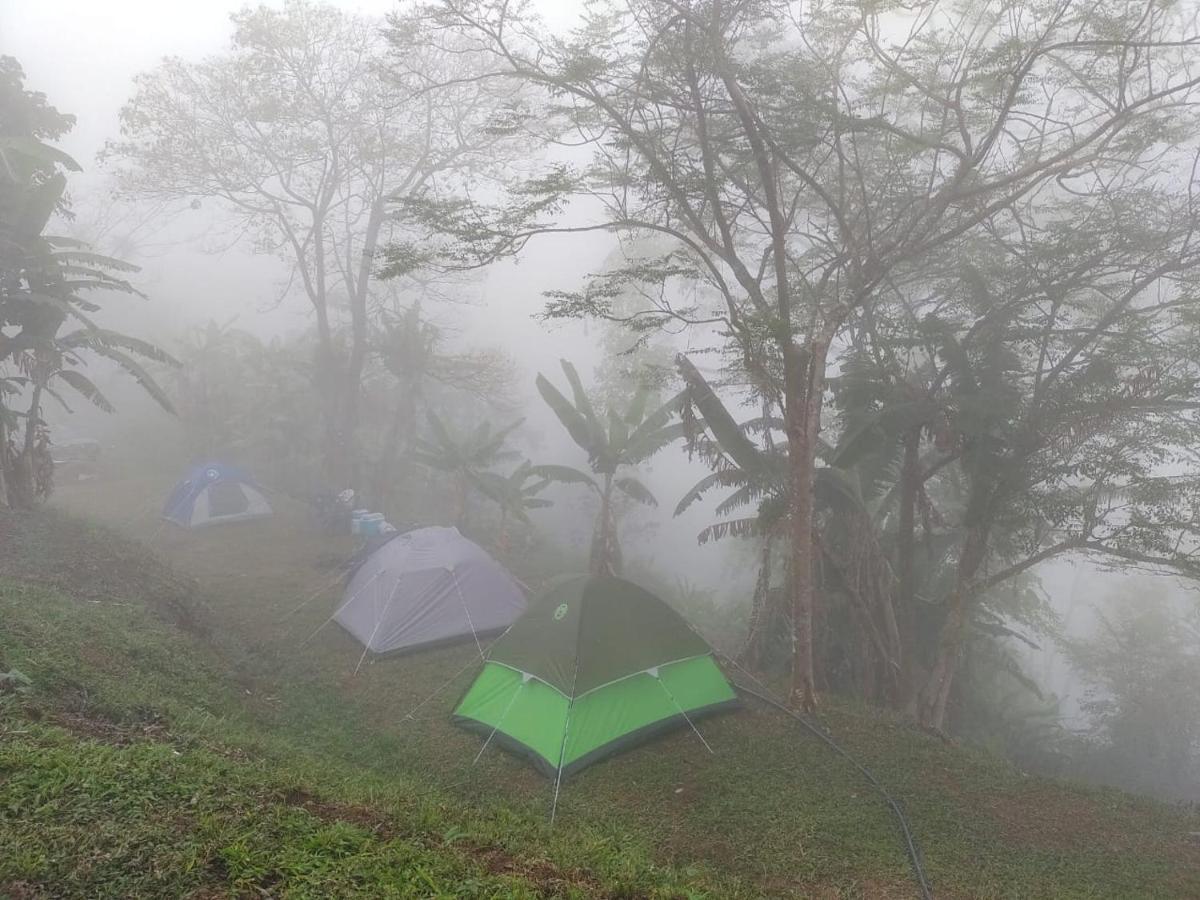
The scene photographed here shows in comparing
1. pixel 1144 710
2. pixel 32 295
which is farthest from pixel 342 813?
pixel 1144 710

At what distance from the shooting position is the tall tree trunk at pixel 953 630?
9375 mm

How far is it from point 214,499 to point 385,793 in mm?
14020

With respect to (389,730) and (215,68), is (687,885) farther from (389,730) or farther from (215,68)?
(215,68)

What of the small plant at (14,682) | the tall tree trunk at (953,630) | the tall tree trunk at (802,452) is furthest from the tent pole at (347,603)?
the tall tree trunk at (953,630)

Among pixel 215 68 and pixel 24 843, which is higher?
pixel 215 68

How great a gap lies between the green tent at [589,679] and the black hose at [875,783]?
476mm

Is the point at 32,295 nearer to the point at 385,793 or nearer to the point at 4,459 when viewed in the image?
the point at 4,459

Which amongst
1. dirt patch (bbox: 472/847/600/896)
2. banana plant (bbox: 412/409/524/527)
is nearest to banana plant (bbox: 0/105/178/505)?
banana plant (bbox: 412/409/524/527)

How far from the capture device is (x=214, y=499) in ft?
55.2

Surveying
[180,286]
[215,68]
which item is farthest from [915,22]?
[180,286]

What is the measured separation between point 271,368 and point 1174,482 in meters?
20.8

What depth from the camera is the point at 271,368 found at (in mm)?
21844

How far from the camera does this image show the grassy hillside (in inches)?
129

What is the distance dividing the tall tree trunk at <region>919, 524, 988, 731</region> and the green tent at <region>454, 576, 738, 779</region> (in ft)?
10.5
